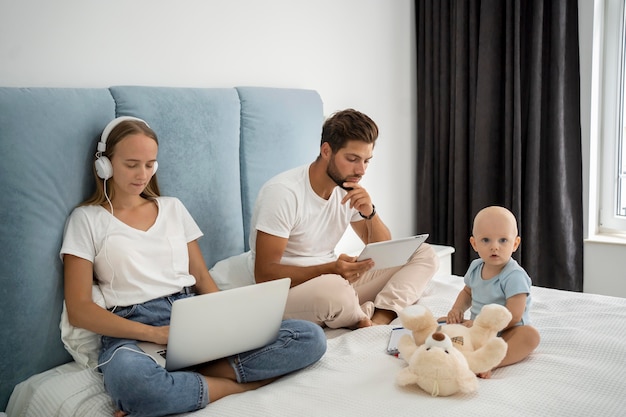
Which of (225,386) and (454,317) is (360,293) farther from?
(225,386)

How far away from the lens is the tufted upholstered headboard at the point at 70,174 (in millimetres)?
1729

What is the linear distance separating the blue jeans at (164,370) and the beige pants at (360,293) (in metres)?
0.19

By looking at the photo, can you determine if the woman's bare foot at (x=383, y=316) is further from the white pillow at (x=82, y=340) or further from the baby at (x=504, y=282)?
the white pillow at (x=82, y=340)

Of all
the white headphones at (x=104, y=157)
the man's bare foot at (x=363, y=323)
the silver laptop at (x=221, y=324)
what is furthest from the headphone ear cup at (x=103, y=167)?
the man's bare foot at (x=363, y=323)

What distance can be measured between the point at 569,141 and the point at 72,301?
242cm

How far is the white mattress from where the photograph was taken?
1479 millimetres

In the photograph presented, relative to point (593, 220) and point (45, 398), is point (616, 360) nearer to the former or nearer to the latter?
point (45, 398)

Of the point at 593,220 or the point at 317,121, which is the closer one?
the point at 317,121

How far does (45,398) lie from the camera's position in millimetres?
1658

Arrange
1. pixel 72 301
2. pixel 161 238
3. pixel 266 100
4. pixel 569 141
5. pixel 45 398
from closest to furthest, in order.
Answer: pixel 45 398 → pixel 72 301 → pixel 161 238 → pixel 266 100 → pixel 569 141

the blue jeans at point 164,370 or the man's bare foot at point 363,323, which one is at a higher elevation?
the blue jeans at point 164,370

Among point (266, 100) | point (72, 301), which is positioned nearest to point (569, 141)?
point (266, 100)

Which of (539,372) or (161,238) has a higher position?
(161,238)

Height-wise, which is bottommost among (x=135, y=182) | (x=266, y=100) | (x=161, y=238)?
(x=161, y=238)
